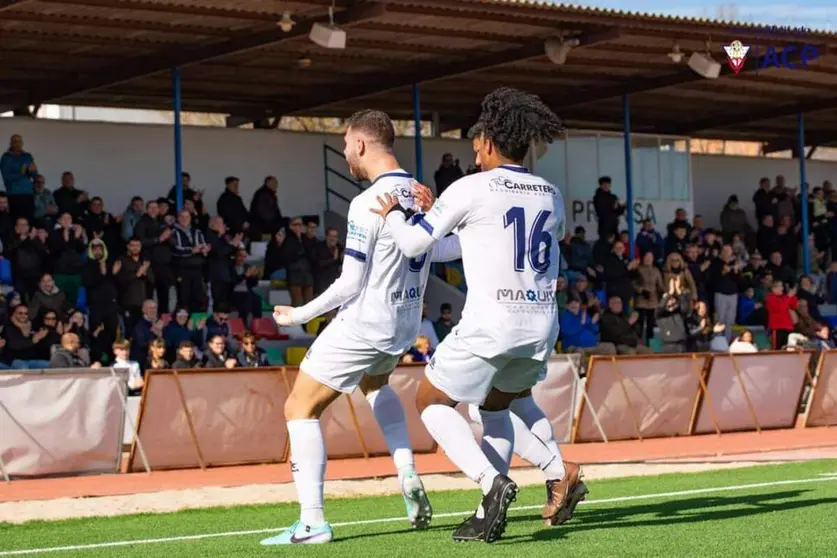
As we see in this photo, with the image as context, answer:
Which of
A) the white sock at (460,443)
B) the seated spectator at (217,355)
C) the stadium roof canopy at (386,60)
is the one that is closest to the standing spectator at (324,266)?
the stadium roof canopy at (386,60)

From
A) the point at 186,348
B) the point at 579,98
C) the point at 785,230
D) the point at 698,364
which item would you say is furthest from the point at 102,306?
the point at 785,230

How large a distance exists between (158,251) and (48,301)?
2.41 m

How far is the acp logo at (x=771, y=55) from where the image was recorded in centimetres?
2535

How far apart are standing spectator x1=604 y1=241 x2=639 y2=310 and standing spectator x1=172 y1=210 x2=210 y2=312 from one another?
7.60 meters

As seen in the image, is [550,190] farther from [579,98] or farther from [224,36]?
[579,98]

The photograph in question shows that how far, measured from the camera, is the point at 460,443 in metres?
7.20

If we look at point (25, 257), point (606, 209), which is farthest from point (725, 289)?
point (25, 257)

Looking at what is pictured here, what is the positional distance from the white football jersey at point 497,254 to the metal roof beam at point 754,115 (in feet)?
86.2

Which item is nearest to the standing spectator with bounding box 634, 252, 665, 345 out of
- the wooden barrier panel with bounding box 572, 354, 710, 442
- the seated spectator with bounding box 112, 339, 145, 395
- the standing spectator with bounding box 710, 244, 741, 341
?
the standing spectator with bounding box 710, 244, 741, 341

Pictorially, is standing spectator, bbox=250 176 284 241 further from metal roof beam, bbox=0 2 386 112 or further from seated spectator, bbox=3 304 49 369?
seated spectator, bbox=3 304 49 369

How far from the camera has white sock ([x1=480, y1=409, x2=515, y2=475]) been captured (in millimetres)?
7621

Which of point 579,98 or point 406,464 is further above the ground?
point 579,98

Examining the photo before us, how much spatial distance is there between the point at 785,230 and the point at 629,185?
4551mm

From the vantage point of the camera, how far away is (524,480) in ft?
41.8
